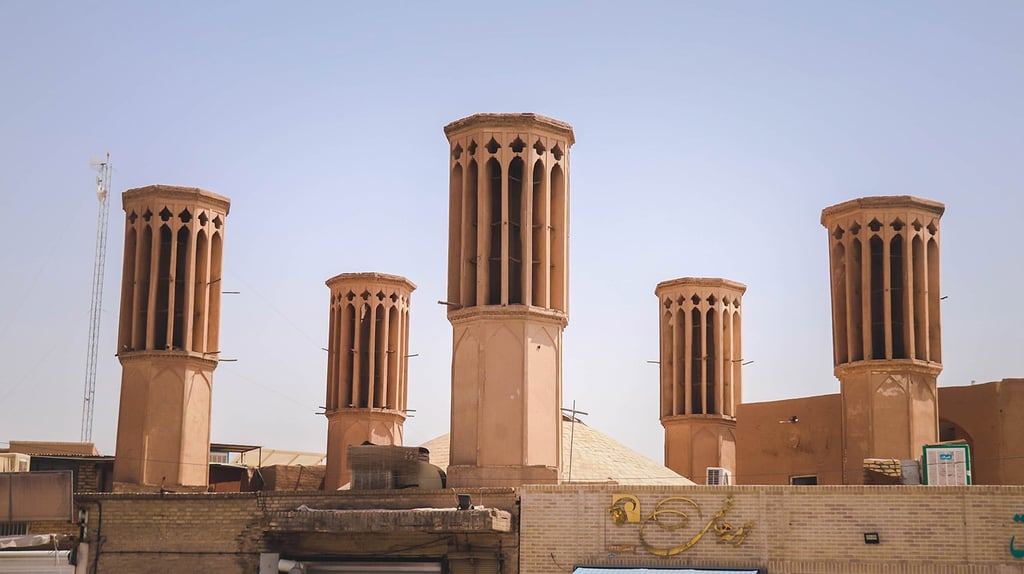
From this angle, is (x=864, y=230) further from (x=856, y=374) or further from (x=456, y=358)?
(x=456, y=358)

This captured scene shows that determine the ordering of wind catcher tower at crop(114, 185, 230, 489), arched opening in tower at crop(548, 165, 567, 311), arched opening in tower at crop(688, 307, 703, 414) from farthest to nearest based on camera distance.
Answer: arched opening in tower at crop(688, 307, 703, 414), wind catcher tower at crop(114, 185, 230, 489), arched opening in tower at crop(548, 165, 567, 311)

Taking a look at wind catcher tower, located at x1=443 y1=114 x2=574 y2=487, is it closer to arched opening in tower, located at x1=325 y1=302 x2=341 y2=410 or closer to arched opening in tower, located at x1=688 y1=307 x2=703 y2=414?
arched opening in tower, located at x1=688 y1=307 x2=703 y2=414

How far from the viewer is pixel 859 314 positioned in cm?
2958

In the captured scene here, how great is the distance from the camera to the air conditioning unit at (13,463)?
27.4m

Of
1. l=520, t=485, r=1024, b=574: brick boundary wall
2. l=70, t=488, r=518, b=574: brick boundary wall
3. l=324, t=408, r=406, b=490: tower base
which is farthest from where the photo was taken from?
l=324, t=408, r=406, b=490: tower base

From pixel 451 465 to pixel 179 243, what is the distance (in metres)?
9.63

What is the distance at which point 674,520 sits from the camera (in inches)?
782

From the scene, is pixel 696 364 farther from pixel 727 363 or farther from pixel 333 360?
pixel 333 360

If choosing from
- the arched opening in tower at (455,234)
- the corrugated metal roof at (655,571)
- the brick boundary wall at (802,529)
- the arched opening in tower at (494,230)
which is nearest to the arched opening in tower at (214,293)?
the arched opening in tower at (455,234)

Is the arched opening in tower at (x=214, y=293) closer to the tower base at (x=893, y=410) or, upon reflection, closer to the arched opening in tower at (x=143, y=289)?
the arched opening in tower at (x=143, y=289)

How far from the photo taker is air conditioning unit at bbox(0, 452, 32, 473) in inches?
1078

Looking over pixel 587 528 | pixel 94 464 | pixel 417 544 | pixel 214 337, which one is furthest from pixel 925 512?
pixel 94 464

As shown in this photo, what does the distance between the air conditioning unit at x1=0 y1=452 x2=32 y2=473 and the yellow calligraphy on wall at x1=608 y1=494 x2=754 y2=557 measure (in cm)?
1308

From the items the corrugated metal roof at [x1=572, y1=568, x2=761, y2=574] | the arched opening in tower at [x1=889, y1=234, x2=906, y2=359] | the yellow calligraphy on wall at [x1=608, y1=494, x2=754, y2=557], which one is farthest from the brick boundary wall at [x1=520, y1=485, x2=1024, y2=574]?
the arched opening in tower at [x1=889, y1=234, x2=906, y2=359]
